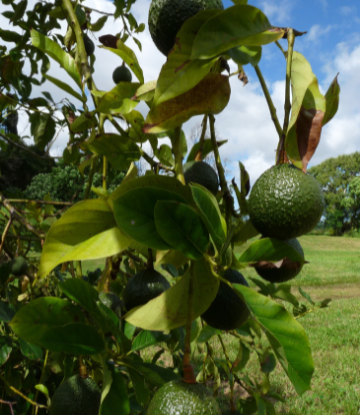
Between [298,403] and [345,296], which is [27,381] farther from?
[345,296]

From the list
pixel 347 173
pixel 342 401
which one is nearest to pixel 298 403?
pixel 342 401

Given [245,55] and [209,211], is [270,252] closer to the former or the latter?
[209,211]

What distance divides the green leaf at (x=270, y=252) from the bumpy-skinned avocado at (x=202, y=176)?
23 cm

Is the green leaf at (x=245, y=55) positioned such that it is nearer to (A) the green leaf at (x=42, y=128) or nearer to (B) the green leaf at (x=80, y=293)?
(B) the green leaf at (x=80, y=293)

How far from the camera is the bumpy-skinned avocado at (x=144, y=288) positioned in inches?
26.4

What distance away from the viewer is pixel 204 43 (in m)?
0.41

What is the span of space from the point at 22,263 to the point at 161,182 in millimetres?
931

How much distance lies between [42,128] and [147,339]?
1.35 m

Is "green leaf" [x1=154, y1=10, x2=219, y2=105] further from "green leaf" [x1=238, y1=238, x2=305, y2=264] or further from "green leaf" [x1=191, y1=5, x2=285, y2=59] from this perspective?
"green leaf" [x1=238, y1=238, x2=305, y2=264]

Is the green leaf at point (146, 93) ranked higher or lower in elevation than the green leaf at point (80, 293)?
higher

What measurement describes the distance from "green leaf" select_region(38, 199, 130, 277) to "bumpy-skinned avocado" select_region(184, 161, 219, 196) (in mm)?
224

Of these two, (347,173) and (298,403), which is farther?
(347,173)

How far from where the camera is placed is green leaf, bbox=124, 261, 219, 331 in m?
0.51

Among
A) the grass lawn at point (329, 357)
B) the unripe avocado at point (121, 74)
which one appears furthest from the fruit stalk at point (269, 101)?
the grass lawn at point (329, 357)
